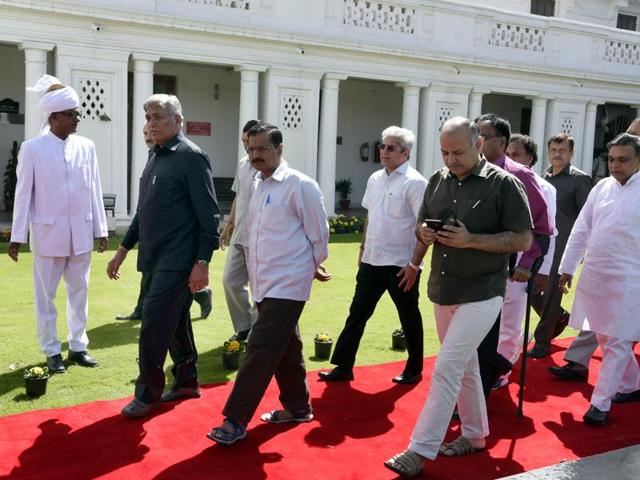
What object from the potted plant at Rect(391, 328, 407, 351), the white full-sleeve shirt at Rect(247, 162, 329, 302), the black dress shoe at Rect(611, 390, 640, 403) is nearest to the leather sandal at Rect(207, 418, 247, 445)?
the white full-sleeve shirt at Rect(247, 162, 329, 302)

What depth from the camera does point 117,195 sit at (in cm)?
1423

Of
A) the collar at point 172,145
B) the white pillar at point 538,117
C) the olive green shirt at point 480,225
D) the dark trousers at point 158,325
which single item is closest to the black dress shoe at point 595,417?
the olive green shirt at point 480,225

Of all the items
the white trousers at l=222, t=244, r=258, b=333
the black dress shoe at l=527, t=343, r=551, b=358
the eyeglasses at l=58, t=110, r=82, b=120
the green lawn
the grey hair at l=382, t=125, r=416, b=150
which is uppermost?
the eyeglasses at l=58, t=110, r=82, b=120

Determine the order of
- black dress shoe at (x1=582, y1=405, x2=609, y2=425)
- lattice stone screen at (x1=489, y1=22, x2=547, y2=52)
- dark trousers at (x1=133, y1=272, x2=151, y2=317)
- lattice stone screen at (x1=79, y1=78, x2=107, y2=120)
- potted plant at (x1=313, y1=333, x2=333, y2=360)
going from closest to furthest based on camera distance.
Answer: black dress shoe at (x1=582, y1=405, x2=609, y2=425)
potted plant at (x1=313, y1=333, x2=333, y2=360)
dark trousers at (x1=133, y1=272, x2=151, y2=317)
lattice stone screen at (x1=79, y1=78, x2=107, y2=120)
lattice stone screen at (x1=489, y1=22, x2=547, y2=52)

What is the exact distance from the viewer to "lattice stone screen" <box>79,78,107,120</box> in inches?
534

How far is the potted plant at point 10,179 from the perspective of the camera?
54.6ft

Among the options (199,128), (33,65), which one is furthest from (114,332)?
(199,128)

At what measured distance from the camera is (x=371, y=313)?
5891 mm

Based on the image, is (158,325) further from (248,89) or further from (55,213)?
(248,89)

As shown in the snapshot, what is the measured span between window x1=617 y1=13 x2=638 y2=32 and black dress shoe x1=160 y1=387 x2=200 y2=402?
2637cm

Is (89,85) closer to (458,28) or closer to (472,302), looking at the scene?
(458,28)

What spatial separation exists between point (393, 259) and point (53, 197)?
2.86 metres

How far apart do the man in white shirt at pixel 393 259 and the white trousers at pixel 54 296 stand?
6.99 ft

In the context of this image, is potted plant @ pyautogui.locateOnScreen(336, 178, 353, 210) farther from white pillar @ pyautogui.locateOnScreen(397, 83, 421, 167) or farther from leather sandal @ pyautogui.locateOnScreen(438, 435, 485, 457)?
leather sandal @ pyautogui.locateOnScreen(438, 435, 485, 457)
